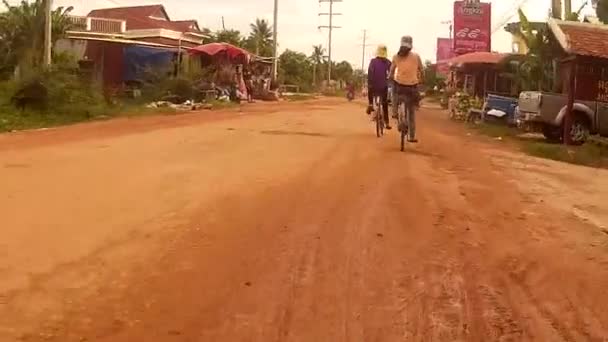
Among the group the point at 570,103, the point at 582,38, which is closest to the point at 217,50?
the point at 582,38

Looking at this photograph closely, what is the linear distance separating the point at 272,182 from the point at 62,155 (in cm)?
352

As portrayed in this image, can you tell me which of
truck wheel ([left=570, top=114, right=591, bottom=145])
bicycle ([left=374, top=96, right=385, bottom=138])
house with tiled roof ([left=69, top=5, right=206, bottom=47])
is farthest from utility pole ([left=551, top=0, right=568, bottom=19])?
house with tiled roof ([left=69, top=5, right=206, bottom=47])

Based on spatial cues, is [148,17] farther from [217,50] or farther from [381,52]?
[381,52]

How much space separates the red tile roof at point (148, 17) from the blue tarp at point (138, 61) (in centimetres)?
2306

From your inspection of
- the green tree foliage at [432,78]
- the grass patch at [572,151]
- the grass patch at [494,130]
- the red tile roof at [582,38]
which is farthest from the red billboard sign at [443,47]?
the red tile roof at [582,38]

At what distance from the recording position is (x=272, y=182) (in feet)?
27.1

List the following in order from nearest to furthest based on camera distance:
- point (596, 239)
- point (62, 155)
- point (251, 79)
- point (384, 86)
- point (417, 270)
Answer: point (417, 270)
point (596, 239)
point (62, 155)
point (384, 86)
point (251, 79)

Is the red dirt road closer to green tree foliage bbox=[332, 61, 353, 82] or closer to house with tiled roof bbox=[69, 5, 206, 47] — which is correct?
house with tiled roof bbox=[69, 5, 206, 47]

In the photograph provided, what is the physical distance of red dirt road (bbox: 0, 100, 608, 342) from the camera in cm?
409

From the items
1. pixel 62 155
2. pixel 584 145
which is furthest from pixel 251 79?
pixel 62 155

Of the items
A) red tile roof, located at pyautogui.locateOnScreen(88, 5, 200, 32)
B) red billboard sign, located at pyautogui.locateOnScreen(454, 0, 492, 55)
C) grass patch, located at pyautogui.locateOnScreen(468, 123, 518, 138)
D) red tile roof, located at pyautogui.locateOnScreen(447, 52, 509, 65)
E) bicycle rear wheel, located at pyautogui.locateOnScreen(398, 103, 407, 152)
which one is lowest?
grass patch, located at pyautogui.locateOnScreen(468, 123, 518, 138)

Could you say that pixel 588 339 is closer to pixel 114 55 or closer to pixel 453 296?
pixel 453 296

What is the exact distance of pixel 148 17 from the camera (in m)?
58.3

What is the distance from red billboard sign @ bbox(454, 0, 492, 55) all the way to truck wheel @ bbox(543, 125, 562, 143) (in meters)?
20.9
